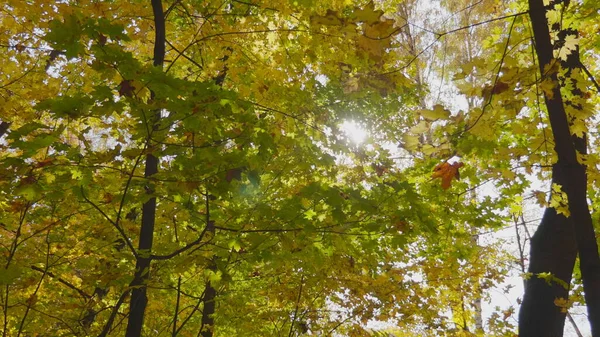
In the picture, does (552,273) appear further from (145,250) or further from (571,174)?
(145,250)

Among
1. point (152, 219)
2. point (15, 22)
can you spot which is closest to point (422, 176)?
point (152, 219)

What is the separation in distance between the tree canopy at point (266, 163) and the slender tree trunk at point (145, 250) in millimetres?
13

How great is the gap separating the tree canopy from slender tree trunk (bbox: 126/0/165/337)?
0.01 m

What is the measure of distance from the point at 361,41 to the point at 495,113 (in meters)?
0.91

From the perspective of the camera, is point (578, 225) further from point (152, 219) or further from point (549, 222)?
point (549, 222)

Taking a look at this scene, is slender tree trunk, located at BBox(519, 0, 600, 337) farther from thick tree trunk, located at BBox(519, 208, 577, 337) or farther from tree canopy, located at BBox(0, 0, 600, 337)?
thick tree trunk, located at BBox(519, 208, 577, 337)

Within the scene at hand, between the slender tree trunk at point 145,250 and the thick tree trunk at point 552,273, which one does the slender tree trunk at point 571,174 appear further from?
the thick tree trunk at point 552,273

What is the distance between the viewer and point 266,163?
3221mm

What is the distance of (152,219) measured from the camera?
280 centimetres

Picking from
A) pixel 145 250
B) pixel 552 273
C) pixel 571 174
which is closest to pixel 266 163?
pixel 145 250

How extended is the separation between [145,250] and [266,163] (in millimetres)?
1171

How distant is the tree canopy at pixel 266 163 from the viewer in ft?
6.45

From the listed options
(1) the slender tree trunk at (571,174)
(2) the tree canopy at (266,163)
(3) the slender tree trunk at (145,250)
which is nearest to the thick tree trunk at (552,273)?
(2) the tree canopy at (266,163)

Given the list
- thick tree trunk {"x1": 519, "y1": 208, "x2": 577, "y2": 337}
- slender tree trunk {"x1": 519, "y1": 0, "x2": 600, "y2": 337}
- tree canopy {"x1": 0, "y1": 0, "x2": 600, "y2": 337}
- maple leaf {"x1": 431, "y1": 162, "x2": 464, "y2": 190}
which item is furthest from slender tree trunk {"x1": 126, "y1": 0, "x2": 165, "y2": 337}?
thick tree trunk {"x1": 519, "y1": 208, "x2": 577, "y2": 337}
